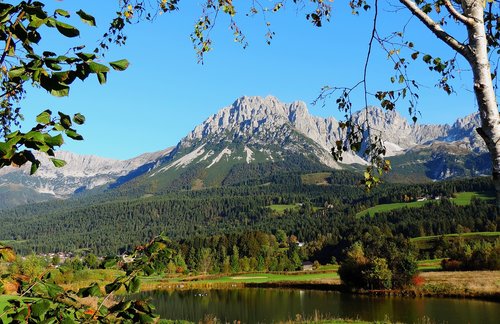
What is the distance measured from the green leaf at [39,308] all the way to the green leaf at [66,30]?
4.49 feet

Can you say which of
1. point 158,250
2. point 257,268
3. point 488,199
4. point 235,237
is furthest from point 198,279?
point 488,199

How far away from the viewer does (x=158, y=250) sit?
3389 millimetres

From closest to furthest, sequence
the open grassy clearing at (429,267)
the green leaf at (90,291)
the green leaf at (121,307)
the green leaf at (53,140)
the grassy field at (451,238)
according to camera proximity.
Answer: the green leaf at (53,140), the green leaf at (121,307), the green leaf at (90,291), the open grassy clearing at (429,267), the grassy field at (451,238)

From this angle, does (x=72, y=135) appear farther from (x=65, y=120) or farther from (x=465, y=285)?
(x=465, y=285)

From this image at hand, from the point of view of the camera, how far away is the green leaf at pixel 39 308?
2135 millimetres

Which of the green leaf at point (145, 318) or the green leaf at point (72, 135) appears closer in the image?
the green leaf at point (72, 135)

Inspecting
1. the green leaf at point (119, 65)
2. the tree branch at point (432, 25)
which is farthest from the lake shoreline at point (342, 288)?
the green leaf at point (119, 65)

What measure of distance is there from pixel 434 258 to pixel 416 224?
43.8 metres

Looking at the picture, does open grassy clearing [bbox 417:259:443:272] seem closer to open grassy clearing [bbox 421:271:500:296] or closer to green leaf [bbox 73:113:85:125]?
open grassy clearing [bbox 421:271:500:296]

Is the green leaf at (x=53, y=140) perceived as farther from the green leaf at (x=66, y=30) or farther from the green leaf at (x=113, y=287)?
the green leaf at (x=113, y=287)

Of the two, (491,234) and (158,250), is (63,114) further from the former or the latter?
(491,234)

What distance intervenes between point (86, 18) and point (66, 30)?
0.56 feet

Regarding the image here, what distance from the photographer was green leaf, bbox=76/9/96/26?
2131mm

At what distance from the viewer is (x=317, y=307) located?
2041 inches
